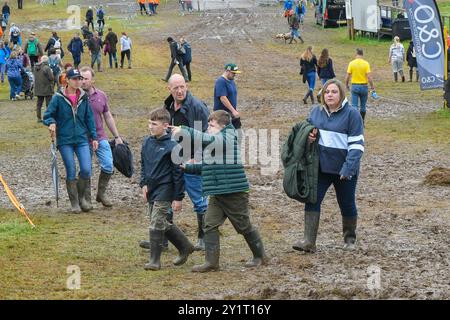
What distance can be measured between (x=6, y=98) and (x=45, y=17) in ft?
92.9

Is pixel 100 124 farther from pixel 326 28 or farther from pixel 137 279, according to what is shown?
pixel 326 28

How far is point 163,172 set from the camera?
10.6 meters

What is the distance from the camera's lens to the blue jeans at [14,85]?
32.0 metres

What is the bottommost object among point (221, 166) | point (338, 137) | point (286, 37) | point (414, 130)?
point (414, 130)

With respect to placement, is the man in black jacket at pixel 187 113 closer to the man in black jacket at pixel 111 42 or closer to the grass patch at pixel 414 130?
the grass patch at pixel 414 130

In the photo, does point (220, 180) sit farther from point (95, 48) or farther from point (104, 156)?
point (95, 48)

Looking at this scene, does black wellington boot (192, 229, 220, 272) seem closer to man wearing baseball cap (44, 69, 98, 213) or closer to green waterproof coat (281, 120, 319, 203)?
green waterproof coat (281, 120, 319, 203)

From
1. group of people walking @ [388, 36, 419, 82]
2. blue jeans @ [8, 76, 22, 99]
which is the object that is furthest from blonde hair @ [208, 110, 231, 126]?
group of people walking @ [388, 36, 419, 82]

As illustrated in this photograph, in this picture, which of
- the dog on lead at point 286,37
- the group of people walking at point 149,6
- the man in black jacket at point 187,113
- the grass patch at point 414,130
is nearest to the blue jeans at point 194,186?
the man in black jacket at point 187,113

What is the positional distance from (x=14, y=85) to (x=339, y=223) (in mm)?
20957

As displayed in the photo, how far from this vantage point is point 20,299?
9.16m

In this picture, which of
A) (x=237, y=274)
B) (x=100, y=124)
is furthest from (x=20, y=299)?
(x=100, y=124)

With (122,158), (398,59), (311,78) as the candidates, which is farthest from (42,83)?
(398,59)

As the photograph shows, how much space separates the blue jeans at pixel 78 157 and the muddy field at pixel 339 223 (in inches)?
25.2
